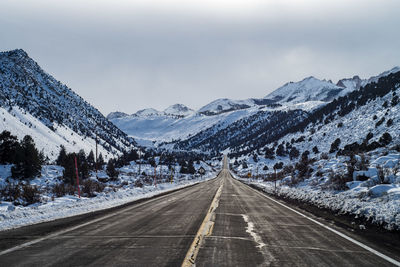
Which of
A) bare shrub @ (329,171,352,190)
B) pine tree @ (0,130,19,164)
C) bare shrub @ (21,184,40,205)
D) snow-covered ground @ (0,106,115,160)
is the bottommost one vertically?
bare shrub @ (21,184,40,205)

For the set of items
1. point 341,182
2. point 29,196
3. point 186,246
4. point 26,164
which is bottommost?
point 29,196

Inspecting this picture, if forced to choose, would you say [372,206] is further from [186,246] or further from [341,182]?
[186,246]

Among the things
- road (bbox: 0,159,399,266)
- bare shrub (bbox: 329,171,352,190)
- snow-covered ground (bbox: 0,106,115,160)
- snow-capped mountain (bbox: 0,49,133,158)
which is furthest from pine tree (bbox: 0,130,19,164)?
snow-capped mountain (bbox: 0,49,133,158)

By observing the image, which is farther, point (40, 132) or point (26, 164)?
point (40, 132)

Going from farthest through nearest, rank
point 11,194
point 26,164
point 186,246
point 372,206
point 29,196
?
point 26,164 < point 11,194 < point 29,196 < point 372,206 < point 186,246

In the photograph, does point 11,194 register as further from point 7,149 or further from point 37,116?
point 37,116

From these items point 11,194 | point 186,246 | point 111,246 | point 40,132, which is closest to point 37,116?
point 40,132

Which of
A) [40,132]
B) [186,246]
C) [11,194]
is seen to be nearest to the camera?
[186,246]

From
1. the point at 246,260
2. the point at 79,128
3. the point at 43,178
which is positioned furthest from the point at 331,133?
the point at 79,128

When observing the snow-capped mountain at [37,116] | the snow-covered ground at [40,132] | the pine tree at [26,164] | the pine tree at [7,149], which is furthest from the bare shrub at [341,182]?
the snow-capped mountain at [37,116]

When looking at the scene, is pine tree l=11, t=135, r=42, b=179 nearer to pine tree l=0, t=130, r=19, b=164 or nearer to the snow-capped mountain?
pine tree l=0, t=130, r=19, b=164

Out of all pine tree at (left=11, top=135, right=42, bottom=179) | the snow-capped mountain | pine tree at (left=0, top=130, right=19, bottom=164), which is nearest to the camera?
pine tree at (left=11, top=135, right=42, bottom=179)

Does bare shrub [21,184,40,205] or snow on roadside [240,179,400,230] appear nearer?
snow on roadside [240,179,400,230]

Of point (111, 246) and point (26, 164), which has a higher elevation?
point (26, 164)
